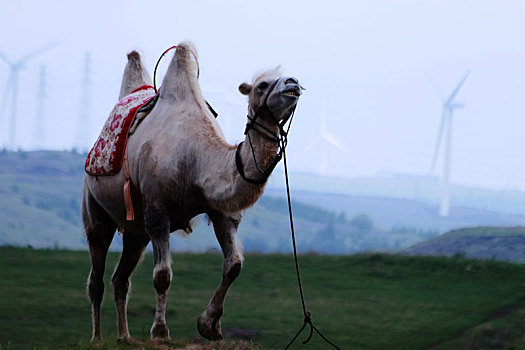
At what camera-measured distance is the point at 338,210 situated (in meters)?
162

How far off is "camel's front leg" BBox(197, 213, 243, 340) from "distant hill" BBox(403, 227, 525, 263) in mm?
32846

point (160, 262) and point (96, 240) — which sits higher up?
point (160, 262)

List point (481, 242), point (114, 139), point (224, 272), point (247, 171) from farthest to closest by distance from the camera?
point (481, 242) < point (114, 139) < point (224, 272) < point (247, 171)

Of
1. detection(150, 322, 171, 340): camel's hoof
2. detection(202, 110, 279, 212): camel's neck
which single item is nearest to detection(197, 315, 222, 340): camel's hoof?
detection(150, 322, 171, 340): camel's hoof

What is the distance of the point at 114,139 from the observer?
37.9ft

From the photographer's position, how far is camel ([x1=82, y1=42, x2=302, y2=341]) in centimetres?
947

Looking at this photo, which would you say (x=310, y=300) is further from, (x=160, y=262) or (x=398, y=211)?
(x=398, y=211)

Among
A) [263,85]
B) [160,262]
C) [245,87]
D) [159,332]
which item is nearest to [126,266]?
[160,262]

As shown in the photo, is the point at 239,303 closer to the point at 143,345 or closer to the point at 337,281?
the point at 337,281

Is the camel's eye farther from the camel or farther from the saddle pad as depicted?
the saddle pad

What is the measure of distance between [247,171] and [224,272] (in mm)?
1287

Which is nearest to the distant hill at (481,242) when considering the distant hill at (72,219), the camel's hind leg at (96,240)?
the camel's hind leg at (96,240)

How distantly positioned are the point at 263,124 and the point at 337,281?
15188mm

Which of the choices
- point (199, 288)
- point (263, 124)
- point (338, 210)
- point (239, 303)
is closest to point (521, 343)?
point (239, 303)
